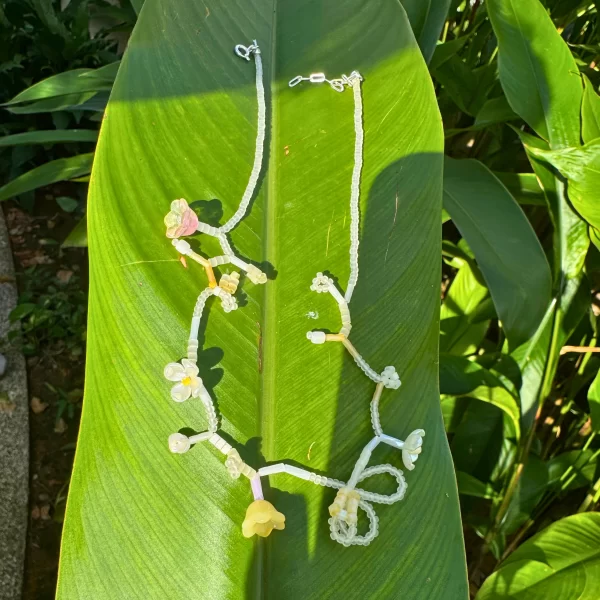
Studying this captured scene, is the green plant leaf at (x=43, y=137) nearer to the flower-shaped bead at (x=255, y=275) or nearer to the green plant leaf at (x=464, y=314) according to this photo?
the flower-shaped bead at (x=255, y=275)

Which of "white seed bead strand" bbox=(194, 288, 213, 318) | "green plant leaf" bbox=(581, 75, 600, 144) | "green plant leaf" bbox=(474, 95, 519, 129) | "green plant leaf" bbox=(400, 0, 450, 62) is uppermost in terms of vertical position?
"green plant leaf" bbox=(400, 0, 450, 62)

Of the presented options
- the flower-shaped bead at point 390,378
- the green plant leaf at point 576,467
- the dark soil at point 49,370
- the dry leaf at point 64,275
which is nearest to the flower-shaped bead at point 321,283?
the flower-shaped bead at point 390,378

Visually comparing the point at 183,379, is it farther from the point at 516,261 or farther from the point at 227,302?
the point at 516,261

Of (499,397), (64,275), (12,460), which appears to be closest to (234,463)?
(499,397)

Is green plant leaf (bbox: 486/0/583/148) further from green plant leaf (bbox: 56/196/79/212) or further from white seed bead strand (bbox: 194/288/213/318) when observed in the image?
green plant leaf (bbox: 56/196/79/212)

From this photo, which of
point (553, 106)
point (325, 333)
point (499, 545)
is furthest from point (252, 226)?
point (499, 545)

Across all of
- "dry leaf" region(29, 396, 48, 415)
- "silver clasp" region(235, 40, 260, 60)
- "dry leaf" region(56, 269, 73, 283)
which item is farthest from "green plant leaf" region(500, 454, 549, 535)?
"dry leaf" region(56, 269, 73, 283)
